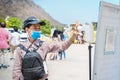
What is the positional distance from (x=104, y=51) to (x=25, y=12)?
126 meters

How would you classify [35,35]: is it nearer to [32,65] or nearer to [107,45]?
[32,65]

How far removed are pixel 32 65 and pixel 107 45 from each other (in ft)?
3.85

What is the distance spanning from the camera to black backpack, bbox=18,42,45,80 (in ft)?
14.5

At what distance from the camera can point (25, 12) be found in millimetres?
130375

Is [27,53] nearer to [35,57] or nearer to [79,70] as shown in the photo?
[35,57]

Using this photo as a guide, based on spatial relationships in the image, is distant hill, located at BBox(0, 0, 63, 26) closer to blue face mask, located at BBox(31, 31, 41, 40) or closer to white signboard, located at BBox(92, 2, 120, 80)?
white signboard, located at BBox(92, 2, 120, 80)

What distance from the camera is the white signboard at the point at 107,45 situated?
15.6ft

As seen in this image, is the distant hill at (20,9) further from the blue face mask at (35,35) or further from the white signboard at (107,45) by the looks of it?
the blue face mask at (35,35)

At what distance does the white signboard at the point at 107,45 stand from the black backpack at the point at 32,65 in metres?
0.75

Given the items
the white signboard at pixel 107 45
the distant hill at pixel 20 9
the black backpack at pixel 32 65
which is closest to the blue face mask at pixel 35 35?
the black backpack at pixel 32 65

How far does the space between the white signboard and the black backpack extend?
29.5 inches

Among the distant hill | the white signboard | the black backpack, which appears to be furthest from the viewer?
the distant hill

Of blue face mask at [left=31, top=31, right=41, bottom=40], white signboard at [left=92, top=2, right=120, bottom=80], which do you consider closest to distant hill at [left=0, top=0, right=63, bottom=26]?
white signboard at [left=92, top=2, right=120, bottom=80]

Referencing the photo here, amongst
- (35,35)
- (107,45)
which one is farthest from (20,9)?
(35,35)
